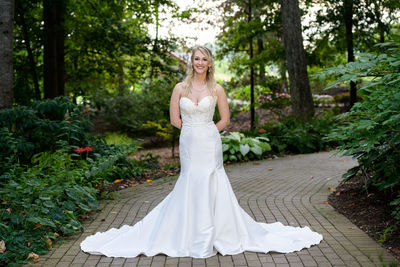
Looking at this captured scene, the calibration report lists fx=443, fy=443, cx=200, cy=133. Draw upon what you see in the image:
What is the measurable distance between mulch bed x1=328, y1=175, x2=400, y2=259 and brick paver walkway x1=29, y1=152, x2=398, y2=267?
13cm

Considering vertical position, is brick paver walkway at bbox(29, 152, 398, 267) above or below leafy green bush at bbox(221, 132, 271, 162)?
below

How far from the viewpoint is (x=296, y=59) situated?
14844mm

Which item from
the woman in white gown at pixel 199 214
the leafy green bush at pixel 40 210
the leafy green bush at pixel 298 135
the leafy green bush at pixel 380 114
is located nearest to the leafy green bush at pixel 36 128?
the leafy green bush at pixel 40 210

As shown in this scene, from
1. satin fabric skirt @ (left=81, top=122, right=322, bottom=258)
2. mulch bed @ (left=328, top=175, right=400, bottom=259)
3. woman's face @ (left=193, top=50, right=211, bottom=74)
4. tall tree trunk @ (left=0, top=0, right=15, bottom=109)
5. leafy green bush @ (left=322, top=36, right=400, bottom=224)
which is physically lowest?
mulch bed @ (left=328, top=175, right=400, bottom=259)

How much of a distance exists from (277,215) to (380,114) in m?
2.44

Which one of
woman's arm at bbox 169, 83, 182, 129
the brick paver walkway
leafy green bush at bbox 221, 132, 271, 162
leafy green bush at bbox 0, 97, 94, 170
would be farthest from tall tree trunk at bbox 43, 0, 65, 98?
woman's arm at bbox 169, 83, 182, 129

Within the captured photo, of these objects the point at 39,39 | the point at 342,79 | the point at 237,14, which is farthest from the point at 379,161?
the point at 237,14

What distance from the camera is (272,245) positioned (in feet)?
16.2

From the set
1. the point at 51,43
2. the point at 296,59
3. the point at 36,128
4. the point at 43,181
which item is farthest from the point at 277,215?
Result: the point at 51,43

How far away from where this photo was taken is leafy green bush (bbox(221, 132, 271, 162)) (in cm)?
1220

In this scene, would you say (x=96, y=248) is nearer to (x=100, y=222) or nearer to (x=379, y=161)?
(x=100, y=222)

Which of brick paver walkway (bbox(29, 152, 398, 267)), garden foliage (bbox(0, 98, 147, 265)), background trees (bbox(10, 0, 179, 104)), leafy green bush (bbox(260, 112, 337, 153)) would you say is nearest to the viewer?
brick paver walkway (bbox(29, 152, 398, 267))

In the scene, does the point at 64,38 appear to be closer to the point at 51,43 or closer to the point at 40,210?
the point at 51,43

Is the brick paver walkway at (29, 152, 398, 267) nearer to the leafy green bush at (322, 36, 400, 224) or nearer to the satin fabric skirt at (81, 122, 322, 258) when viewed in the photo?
the satin fabric skirt at (81, 122, 322, 258)
